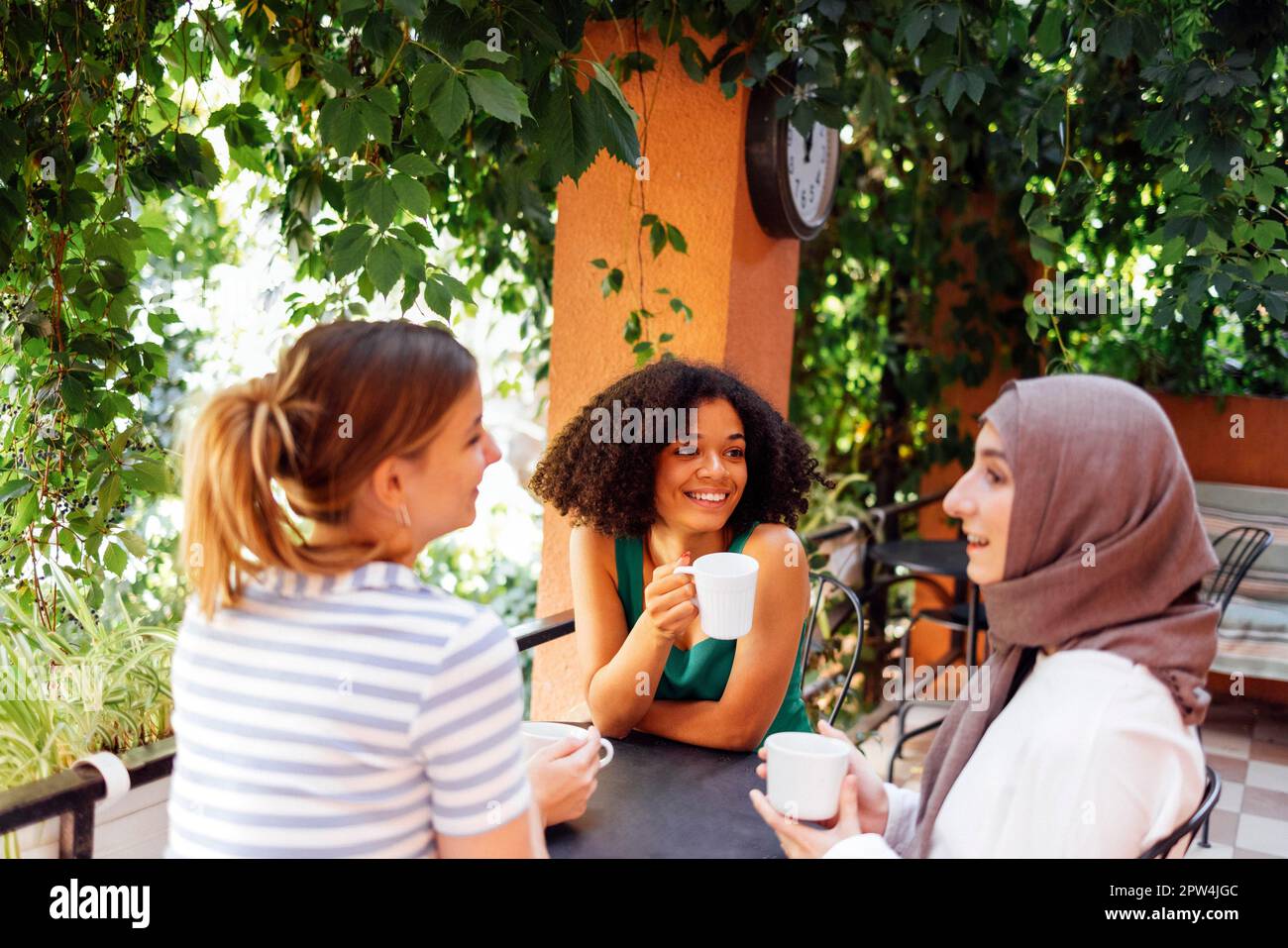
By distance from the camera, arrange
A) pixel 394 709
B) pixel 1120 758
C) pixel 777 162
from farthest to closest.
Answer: pixel 777 162 < pixel 1120 758 < pixel 394 709

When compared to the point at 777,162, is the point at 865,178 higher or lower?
higher

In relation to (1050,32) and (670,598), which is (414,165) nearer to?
(670,598)

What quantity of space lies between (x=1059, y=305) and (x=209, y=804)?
8.19 feet

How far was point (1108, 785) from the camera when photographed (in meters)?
1.11

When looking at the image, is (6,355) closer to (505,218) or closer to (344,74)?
(344,74)

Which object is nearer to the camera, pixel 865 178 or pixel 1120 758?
pixel 1120 758

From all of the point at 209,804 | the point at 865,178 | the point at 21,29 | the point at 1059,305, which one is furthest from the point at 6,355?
the point at 865,178

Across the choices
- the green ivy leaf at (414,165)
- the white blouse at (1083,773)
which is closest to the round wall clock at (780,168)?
the green ivy leaf at (414,165)

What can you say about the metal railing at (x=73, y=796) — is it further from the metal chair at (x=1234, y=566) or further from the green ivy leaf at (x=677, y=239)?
the metal chair at (x=1234, y=566)

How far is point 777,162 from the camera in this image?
2.69 m

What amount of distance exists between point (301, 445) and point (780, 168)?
1.89m

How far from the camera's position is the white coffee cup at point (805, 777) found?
130cm

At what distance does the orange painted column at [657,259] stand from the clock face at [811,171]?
0.12 m

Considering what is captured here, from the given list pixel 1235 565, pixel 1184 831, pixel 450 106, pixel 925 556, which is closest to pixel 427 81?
pixel 450 106
